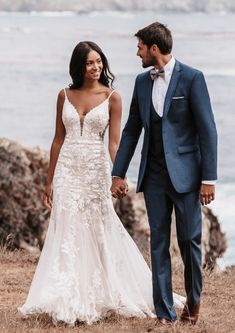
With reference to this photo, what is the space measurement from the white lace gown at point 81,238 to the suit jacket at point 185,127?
23.7 inches

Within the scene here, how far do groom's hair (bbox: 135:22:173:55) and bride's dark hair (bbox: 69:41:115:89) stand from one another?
25.1 inches

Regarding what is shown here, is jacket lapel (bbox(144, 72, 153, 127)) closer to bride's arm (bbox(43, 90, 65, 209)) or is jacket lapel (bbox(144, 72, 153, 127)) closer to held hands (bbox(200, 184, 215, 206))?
held hands (bbox(200, 184, 215, 206))

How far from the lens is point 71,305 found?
25.2 feet

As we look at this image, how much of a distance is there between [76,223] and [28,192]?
563 centimetres

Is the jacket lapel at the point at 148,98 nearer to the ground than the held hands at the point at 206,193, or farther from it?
farther from it

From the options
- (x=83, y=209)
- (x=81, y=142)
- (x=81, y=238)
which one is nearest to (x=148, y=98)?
(x=81, y=142)

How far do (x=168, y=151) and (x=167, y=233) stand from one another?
0.60 metres

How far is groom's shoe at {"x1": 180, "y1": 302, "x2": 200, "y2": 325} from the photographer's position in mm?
7512

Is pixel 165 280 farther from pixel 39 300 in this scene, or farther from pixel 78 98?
pixel 78 98

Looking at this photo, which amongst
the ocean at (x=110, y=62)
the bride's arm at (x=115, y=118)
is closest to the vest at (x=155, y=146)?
the bride's arm at (x=115, y=118)

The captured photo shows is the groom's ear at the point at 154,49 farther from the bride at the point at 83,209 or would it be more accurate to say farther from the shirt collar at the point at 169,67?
the bride at the point at 83,209

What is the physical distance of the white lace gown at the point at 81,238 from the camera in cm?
771

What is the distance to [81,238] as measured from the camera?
782cm

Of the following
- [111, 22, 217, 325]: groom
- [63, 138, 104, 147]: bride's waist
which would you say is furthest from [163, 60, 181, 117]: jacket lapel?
[63, 138, 104, 147]: bride's waist
